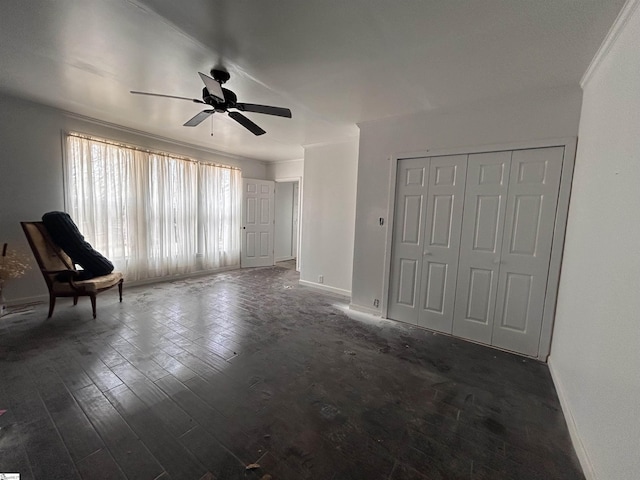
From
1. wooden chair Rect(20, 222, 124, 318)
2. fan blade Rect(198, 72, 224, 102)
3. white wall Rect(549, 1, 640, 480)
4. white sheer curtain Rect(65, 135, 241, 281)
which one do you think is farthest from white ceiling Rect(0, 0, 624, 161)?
wooden chair Rect(20, 222, 124, 318)

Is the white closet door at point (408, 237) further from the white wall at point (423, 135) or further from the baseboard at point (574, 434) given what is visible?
the baseboard at point (574, 434)

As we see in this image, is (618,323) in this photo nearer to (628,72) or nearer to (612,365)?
(612,365)

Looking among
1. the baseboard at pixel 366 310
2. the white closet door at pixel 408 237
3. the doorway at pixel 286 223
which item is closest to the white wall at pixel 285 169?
the doorway at pixel 286 223

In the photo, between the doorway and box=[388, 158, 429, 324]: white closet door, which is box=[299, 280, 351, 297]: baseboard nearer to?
box=[388, 158, 429, 324]: white closet door

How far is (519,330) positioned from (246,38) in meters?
3.63

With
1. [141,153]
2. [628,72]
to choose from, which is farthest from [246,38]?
A: [141,153]

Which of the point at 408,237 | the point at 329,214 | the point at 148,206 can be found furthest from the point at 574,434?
the point at 148,206

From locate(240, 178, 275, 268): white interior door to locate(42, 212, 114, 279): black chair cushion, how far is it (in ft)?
9.90

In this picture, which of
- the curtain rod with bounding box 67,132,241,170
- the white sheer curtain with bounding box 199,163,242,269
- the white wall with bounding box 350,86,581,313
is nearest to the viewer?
the white wall with bounding box 350,86,581,313

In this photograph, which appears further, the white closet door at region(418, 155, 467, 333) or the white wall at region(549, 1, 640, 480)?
the white closet door at region(418, 155, 467, 333)

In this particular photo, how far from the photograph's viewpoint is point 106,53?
223cm

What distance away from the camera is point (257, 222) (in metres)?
6.39

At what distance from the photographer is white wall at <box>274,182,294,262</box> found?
7139 millimetres

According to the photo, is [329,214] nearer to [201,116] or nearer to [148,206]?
[201,116]
